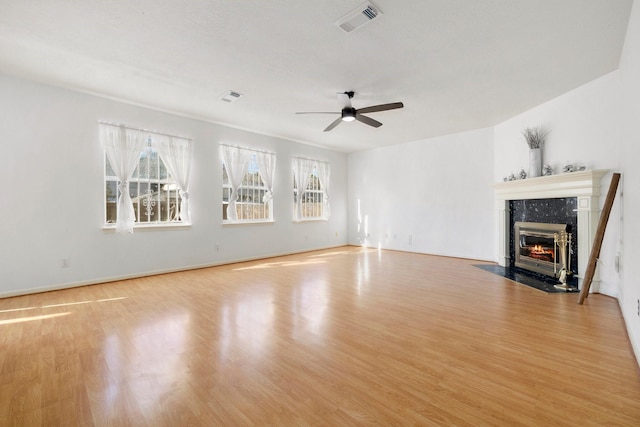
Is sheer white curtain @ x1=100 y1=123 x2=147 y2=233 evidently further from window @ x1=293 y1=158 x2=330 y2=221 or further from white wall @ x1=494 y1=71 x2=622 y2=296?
white wall @ x1=494 y1=71 x2=622 y2=296

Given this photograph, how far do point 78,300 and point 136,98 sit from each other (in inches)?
127

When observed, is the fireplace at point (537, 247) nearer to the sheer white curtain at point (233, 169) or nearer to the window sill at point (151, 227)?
the sheer white curtain at point (233, 169)

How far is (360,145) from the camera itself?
26.2 ft

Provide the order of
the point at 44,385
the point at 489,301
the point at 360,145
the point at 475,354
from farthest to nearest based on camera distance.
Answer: the point at 360,145 → the point at 489,301 → the point at 475,354 → the point at 44,385

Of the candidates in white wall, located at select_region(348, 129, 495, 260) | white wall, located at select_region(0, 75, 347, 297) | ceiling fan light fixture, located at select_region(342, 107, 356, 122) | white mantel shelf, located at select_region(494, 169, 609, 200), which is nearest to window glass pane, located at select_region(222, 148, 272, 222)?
white wall, located at select_region(0, 75, 347, 297)

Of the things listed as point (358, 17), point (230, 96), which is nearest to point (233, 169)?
point (230, 96)

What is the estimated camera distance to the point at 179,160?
5.40 meters

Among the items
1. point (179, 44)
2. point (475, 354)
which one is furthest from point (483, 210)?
point (179, 44)

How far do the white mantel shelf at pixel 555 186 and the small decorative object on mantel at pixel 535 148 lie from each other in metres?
0.19

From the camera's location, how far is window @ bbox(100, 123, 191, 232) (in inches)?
184

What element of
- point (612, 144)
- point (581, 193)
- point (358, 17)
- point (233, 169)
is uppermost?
point (358, 17)

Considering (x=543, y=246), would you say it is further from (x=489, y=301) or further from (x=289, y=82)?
(x=289, y=82)

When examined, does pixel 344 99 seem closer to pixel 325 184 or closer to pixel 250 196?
pixel 250 196

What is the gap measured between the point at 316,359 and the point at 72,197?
4.56 m
